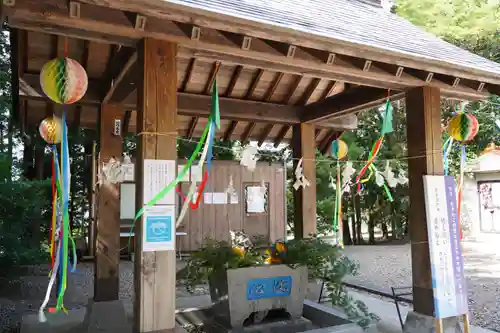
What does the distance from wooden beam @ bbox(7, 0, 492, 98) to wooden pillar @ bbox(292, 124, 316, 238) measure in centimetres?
206

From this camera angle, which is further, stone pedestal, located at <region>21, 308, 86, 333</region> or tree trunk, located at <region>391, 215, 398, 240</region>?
tree trunk, located at <region>391, 215, 398, 240</region>

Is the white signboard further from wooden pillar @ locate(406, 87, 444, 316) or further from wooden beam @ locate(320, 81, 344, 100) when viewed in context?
wooden beam @ locate(320, 81, 344, 100)

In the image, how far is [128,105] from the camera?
518cm

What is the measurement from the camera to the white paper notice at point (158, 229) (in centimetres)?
293

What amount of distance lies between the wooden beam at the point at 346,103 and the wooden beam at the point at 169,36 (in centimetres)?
59

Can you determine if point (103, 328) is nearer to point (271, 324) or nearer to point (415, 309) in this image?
point (271, 324)

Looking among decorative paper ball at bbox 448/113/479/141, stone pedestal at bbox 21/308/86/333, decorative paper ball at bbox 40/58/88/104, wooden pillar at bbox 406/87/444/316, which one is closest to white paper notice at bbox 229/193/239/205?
stone pedestal at bbox 21/308/86/333

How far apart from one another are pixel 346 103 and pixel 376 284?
12.5 feet

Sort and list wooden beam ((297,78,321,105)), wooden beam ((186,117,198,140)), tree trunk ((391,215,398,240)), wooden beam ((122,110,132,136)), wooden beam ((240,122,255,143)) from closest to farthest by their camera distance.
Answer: wooden beam ((297,78,321,105)) < wooden beam ((122,110,132,136)) < wooden beam ((186,117,198,140)) < wooden beam ((240,122,255,143)) < tree trunk ((391,215,398,240))

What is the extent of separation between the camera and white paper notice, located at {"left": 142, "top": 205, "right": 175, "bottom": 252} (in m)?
2.93

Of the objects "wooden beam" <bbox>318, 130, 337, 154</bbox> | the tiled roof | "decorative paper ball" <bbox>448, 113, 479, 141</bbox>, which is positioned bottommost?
"decorative paper ball" <bbox>448, 113, 479, 141</bbox>

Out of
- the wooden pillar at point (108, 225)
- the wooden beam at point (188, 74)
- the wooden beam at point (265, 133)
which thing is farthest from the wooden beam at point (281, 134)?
the wooden pillar at point (108, 225)

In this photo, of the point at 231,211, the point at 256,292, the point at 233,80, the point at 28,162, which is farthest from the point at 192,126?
the point at 28,162

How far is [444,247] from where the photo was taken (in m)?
3.88
